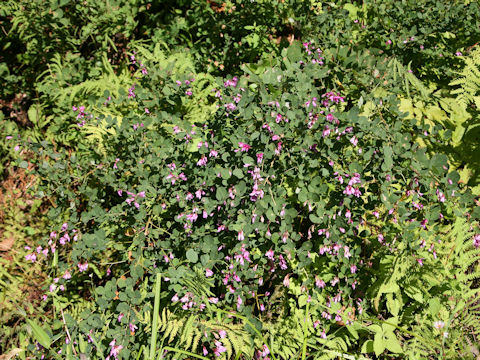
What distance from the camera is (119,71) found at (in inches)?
159

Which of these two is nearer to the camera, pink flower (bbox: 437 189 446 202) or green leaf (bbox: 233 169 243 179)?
pink flower (bbox: 437 189 446 202)

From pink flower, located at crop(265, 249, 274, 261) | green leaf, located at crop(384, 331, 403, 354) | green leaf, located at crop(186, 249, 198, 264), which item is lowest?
green leaf, located at crop(384, 331, 403, 354)

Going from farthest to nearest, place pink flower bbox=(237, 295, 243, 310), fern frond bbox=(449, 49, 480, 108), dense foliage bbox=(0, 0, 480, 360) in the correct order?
fern frond bbox=(449, 49, 480, 108)
pink flower bbox=(237, 295, 243, 310)
dense foliage bbox=(0, 0, 480, 360)

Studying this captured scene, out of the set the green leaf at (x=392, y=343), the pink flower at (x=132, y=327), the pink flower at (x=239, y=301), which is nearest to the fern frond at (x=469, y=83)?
the green leaf at (x=392, y=343)

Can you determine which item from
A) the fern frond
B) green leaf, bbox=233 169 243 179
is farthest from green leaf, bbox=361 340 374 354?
the fern frond

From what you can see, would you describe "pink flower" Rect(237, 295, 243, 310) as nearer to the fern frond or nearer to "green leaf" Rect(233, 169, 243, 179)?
"green leaf" Rect(233, 169, 243, 179)

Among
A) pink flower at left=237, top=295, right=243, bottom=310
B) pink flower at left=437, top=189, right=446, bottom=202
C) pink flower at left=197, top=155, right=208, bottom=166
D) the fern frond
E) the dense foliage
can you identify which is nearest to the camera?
pink flower at left=437, top=189, right=446, bottom=202

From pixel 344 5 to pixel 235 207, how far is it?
2.38 meters

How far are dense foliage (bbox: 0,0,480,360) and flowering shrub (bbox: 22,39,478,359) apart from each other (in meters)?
0.01

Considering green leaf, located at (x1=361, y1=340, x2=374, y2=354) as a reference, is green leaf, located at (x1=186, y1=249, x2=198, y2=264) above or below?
above

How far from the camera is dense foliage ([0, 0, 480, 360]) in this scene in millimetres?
2119

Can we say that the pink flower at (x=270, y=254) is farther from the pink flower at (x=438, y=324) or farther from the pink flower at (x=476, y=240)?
the pink flower at (x=476, y=240)

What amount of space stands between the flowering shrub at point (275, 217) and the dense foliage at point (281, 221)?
13 mm

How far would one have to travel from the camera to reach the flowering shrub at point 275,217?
2.13 m
